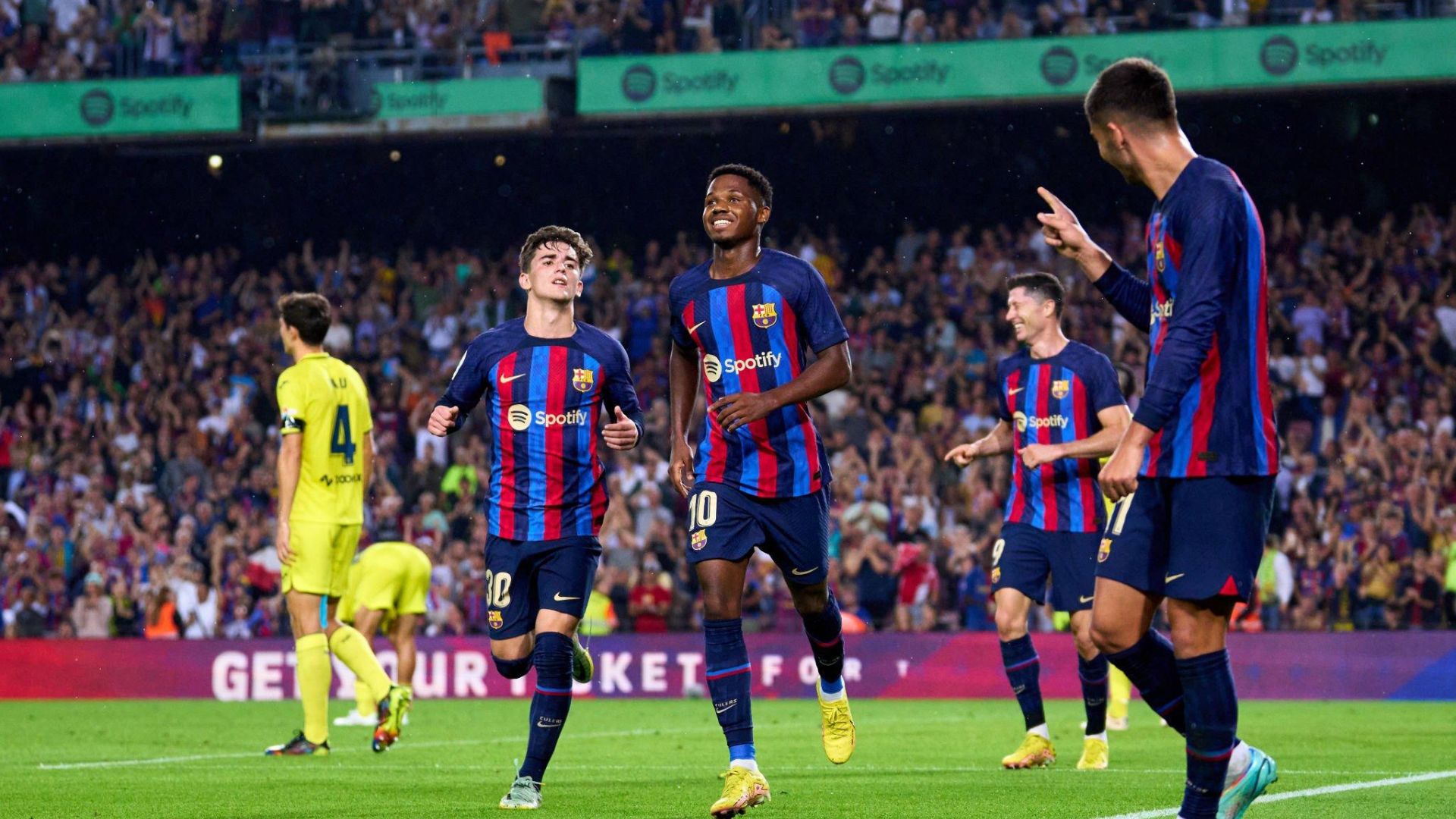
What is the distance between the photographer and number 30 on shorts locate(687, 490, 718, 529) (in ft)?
22.8

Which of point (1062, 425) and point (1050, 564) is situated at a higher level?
point (1062, 425)

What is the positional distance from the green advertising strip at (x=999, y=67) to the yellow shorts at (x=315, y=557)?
13.2 meters

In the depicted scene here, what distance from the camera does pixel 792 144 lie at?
26.6 metres

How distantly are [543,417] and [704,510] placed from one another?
978 mm

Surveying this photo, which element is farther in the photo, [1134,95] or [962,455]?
[962,455]

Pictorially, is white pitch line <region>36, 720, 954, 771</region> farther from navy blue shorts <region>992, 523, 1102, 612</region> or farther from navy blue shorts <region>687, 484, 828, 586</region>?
navy blue shorts <region>687, 484, 828, 586</region>

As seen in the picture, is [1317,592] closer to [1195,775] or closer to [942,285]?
[942,285]

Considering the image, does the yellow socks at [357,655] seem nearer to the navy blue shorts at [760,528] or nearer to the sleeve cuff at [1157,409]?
the navy blue shorts at [760,528]

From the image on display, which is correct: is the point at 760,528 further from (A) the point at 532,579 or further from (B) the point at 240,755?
(B) the point at 240,755

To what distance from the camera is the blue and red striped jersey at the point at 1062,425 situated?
30.7ft

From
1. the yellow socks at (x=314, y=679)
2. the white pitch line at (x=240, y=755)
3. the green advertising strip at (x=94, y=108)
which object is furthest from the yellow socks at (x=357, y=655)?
the green advertising strip at (x=94, y=108)

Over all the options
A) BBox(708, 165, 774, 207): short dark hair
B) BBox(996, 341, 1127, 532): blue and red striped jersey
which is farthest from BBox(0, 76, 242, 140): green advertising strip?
BBox(708, 165, 774, 207): short dark hair

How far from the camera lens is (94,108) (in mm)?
23859

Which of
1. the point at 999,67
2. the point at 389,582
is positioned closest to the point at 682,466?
the point at 389,582
